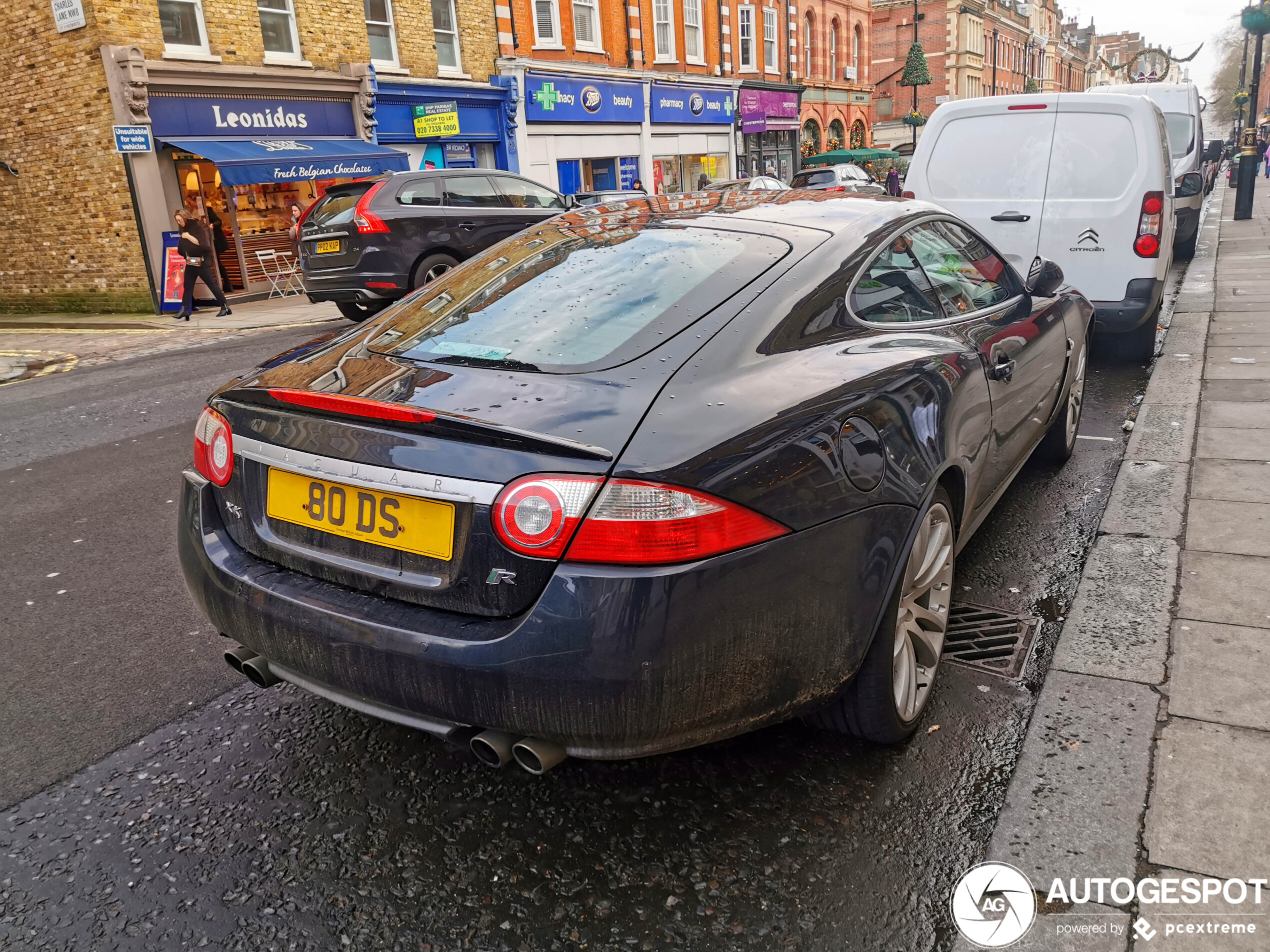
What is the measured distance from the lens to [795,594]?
7.26ft

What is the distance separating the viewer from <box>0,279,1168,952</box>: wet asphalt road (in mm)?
2154

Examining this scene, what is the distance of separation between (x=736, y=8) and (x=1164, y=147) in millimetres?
30251

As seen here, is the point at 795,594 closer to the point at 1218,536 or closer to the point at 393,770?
the point at 393,770

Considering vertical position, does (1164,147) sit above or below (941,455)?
above

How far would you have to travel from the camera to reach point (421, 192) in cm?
1258

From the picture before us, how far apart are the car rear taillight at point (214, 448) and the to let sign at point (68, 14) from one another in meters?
16.4

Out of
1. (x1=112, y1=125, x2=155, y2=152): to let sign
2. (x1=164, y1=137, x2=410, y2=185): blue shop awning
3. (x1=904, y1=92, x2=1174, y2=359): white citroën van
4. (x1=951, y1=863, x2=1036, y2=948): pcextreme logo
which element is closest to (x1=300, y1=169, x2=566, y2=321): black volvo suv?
(x1=112, y1=125, x2=155, y2=152): to let sign

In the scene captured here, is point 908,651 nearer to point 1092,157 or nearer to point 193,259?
point 1092,157

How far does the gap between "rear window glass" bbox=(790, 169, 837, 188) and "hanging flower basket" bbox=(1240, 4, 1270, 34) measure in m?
9.95

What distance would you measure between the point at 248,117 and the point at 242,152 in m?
1.14

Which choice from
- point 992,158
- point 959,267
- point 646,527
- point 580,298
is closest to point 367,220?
point 992,158

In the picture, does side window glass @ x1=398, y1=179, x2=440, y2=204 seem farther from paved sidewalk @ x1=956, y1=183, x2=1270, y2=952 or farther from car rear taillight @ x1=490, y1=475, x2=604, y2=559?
car rear taillight @ x1=490, y1=475, x2=604, y2=559

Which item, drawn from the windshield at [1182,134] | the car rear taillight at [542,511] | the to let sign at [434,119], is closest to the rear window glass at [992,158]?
the car rear taillight at [542,511]

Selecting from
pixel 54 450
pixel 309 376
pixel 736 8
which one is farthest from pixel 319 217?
pixel 736 8
